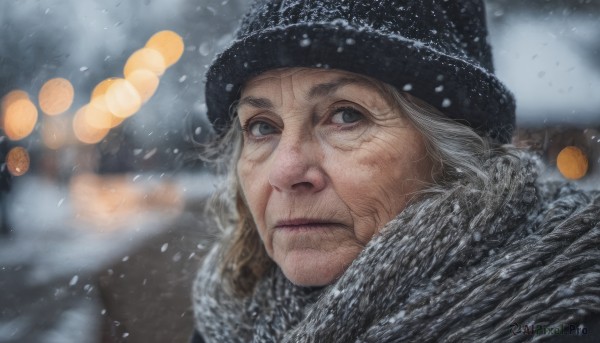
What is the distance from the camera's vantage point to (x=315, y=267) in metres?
2.08

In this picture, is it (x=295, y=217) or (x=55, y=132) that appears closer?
(x=295, y=217)

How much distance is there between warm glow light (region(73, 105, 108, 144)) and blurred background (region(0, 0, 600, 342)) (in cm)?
2

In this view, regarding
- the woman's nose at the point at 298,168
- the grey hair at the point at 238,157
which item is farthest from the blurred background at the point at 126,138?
the woman's nose at the point at 298,168

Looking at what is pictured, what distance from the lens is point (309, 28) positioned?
1908mm

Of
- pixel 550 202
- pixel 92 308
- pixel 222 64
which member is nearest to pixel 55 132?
pixel 92 308

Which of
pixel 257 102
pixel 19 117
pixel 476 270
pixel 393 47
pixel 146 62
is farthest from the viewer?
pixel 146 62

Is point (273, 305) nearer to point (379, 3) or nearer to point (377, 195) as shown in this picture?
point (377, 195)

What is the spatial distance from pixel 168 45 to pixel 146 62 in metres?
0.37

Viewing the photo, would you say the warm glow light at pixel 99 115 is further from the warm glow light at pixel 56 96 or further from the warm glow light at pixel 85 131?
the warm glow light at pixel 56 96

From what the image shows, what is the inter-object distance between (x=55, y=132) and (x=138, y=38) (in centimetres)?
188

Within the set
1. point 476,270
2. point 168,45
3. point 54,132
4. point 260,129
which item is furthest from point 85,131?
point 476,270

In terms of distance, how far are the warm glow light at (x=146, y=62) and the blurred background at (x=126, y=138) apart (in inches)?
1.0

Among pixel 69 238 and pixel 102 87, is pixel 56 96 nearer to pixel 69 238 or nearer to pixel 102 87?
pixel 102 87

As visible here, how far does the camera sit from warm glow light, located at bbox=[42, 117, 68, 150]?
6.24m
